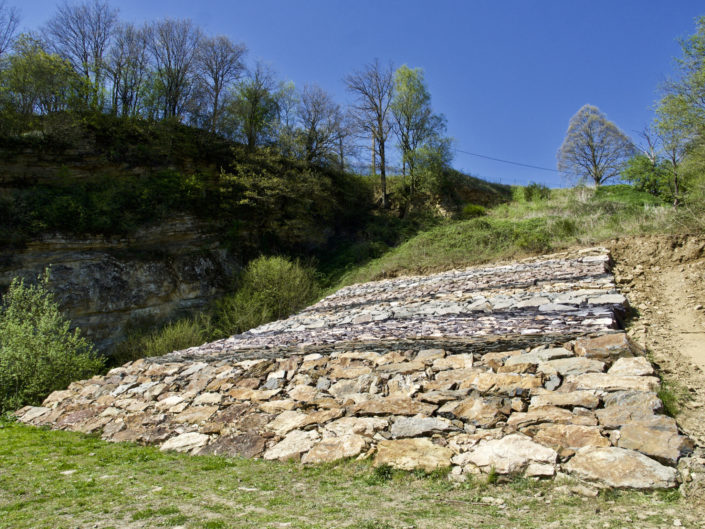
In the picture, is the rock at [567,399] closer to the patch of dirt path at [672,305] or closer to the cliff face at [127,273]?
the patch of dirt path at [672,305]

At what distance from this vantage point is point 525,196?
995 inches

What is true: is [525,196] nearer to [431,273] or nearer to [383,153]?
[383,153]

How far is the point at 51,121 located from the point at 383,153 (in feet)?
56.2

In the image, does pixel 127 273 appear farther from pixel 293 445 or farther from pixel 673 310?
pixel 673 310

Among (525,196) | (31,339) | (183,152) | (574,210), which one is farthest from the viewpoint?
(525,196)

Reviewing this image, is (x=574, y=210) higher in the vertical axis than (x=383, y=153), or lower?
lower

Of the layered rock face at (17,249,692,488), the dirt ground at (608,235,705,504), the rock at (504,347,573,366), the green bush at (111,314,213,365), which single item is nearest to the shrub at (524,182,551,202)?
the dirt ground at (608,235,705,504)

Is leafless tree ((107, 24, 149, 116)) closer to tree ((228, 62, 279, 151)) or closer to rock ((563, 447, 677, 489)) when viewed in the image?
tree ((228, 62, 279, 151))

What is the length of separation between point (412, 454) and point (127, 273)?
1558 cm

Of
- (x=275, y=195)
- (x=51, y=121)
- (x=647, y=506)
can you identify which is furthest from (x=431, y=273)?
(x=51, y=121)

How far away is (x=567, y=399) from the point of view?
4.11 meters

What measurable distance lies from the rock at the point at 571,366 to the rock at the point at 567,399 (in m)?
0.42

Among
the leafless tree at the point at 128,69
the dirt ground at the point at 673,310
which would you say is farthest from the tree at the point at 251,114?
the dirt ground at the point at 673,310

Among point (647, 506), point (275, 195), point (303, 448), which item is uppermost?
point (275, 195)
